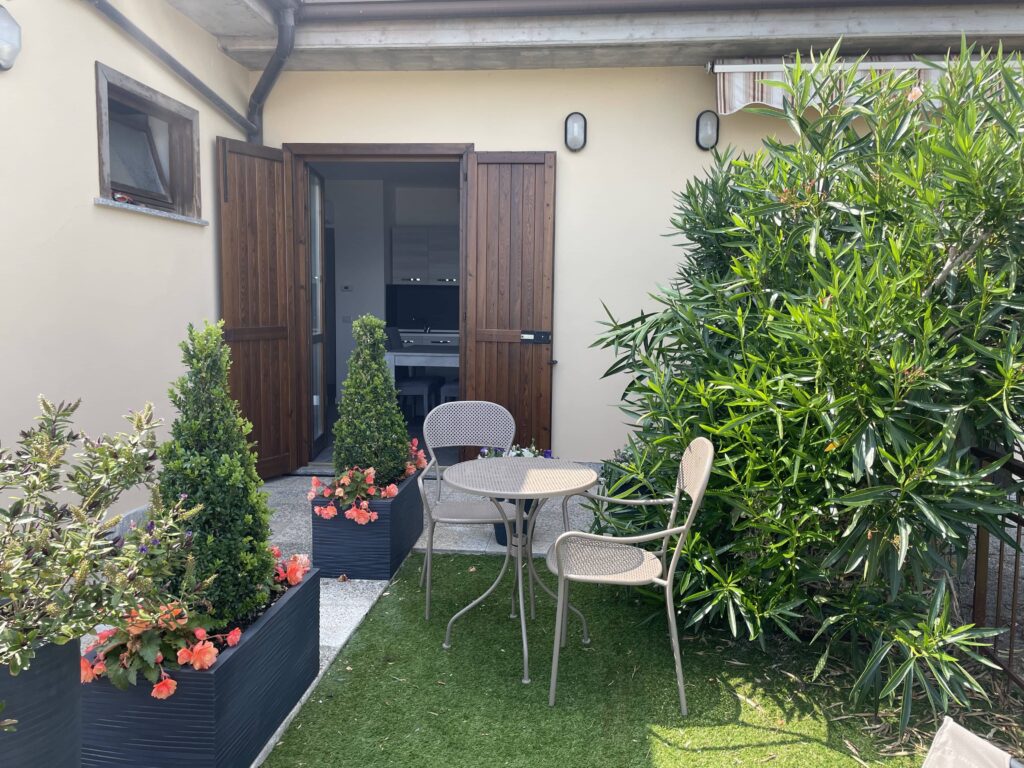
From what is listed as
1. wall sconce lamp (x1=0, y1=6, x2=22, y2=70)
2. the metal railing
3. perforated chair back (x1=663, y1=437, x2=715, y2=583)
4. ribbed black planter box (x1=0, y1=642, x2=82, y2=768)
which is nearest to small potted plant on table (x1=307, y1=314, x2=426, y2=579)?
perforated chair back (x1=663, y1=437, x2=715, y2=583)

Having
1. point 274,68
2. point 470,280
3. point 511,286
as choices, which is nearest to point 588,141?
point 511,286

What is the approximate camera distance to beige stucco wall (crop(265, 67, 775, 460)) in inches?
205

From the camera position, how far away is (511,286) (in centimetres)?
537

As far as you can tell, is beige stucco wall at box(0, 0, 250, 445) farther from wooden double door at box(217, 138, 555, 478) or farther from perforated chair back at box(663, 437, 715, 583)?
perforated chair back at box(663, 437, 715, 583)

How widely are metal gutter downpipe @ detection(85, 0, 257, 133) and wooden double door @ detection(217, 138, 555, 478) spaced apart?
0.25m

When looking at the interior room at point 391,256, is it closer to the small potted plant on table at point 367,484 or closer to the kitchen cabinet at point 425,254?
the kitchen cabinet at point 425,254

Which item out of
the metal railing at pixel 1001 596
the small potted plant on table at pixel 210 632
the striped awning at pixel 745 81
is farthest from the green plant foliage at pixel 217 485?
the striped awning at pixel 745 81

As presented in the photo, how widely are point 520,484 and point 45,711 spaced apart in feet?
5.55

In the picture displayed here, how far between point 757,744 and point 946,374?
1315mm

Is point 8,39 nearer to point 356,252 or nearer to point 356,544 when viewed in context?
point 356,544

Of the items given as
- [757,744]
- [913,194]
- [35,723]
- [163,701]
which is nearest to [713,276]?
[913,194]

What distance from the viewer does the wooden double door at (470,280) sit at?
205 inches

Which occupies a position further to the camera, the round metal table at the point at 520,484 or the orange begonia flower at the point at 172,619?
the round metal table at the point at 520,484

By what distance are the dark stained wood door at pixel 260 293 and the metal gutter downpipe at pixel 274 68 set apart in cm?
25
